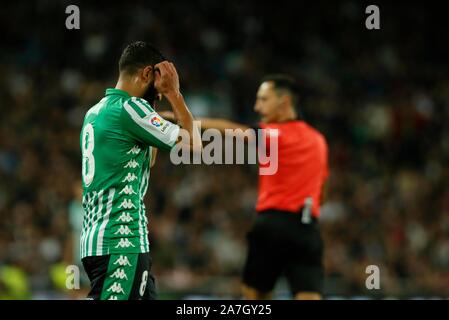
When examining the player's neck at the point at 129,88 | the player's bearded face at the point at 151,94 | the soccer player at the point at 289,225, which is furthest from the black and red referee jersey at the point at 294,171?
the player's neck at the point at 129,88

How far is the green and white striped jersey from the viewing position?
4.65 meters

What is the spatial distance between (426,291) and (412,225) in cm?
171

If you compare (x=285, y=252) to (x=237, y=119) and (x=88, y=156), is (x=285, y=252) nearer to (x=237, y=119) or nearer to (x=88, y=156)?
(x=88, y=156)

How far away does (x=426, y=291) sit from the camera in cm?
1070

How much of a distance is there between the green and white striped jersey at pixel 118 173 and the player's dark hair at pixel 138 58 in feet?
0.60

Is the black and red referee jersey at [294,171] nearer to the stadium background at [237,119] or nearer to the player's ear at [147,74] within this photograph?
the player's ear at [147,74]

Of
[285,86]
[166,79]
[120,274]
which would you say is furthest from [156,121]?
[285,86]

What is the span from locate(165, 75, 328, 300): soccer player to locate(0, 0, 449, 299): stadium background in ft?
10.4

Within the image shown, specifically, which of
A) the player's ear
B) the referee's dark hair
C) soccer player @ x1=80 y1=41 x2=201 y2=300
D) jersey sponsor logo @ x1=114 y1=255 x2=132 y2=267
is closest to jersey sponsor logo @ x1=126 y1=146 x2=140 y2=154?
soccer player @ x1=80 y1=41 x2=201 y2=300

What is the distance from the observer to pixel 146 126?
469cm

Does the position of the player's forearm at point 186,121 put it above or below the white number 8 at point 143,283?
above

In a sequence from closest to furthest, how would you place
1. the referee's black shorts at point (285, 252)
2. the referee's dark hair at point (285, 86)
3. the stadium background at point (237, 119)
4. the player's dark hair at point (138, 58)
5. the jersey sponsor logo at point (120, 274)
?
the jersey sponsor logo at point (120, 274)
the player's dark hair at point (138, 58)
the referee's black shorts at point (285, 252)
the referee's dark hair at point (285, 86)
the stadium background at point (237, 119)

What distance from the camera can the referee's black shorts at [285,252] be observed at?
672 cm
